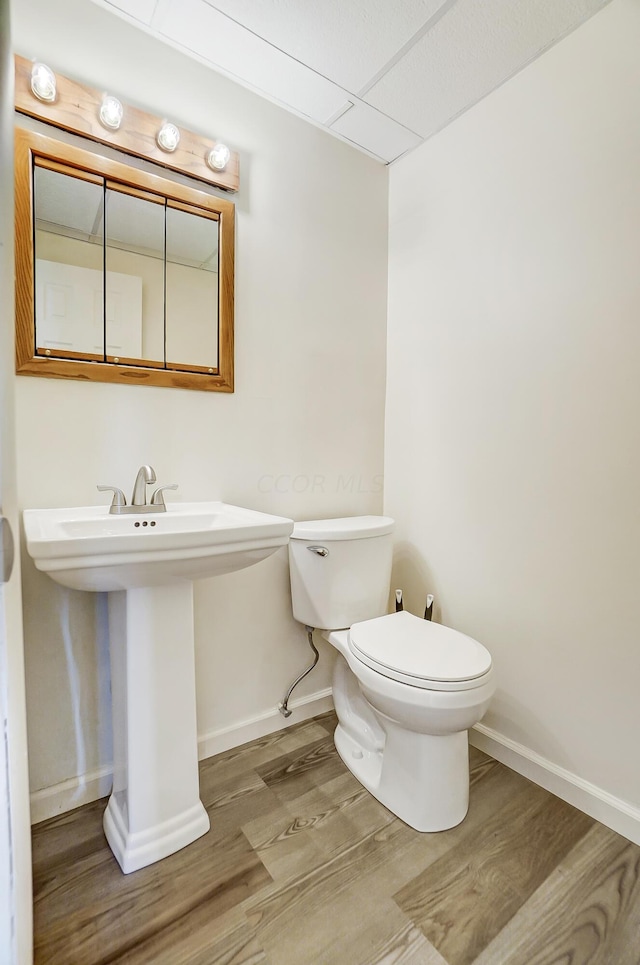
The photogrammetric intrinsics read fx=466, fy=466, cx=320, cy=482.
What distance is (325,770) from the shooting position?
1545 millimetres

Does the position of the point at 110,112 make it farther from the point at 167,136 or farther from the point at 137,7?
the point at 137,7

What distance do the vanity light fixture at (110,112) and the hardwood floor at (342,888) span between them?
197cm

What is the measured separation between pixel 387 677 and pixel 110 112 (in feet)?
5.75

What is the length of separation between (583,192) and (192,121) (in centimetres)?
123

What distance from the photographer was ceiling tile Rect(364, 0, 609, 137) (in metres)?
1.33

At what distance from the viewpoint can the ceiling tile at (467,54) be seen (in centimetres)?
133

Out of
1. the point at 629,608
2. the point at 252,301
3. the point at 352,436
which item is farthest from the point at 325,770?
the point at 252,301

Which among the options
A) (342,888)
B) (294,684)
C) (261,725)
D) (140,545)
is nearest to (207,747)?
(261,725)

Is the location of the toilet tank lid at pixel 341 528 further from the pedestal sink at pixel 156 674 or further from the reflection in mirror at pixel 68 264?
the reflection in mirror at pixel 68 264

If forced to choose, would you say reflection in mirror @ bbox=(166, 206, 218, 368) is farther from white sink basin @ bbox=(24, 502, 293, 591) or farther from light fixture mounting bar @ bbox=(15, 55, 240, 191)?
white sink basin @ bbox=(24, 502, 293, 591)

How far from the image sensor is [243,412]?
1640 millimetres

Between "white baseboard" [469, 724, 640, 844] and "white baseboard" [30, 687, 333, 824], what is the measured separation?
2.02 ft

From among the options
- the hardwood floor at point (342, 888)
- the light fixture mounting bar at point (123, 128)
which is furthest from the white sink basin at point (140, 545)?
the light fixture mounting bar at point (123, 128)

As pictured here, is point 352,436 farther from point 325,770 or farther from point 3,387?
point 3,387
